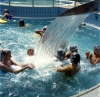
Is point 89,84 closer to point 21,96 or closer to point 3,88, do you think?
point 21,96

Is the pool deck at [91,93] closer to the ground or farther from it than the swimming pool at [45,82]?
farther from it

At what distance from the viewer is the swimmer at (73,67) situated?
5422 millimetres

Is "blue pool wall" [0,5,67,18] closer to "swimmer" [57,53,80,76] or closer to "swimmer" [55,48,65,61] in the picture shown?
"swimmer" [55,48,65,61]

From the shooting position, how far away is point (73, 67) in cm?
555

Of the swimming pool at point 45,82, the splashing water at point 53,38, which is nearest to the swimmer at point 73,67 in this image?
the swimming pool at point 45,82

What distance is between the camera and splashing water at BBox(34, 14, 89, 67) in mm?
6480

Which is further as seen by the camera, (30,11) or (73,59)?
(30,11)

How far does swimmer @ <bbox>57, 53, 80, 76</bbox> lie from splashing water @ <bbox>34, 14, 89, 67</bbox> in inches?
44.4

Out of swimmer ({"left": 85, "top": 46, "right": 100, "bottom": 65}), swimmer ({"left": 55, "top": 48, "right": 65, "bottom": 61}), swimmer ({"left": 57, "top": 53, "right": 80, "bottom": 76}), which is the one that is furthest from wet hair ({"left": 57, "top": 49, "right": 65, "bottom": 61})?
swimmer ({"left": 57, "top": 53, "right": 80, "bottom": 76})

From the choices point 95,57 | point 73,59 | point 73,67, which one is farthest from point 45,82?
point 95,57

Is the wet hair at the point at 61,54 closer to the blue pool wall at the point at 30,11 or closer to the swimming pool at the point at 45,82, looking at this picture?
the swimming pool at the point at 45,82

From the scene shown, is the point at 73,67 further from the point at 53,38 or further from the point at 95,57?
the point at 53,38

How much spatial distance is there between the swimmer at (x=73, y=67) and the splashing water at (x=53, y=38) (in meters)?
1.13

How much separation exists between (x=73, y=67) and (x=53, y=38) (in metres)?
1.41
